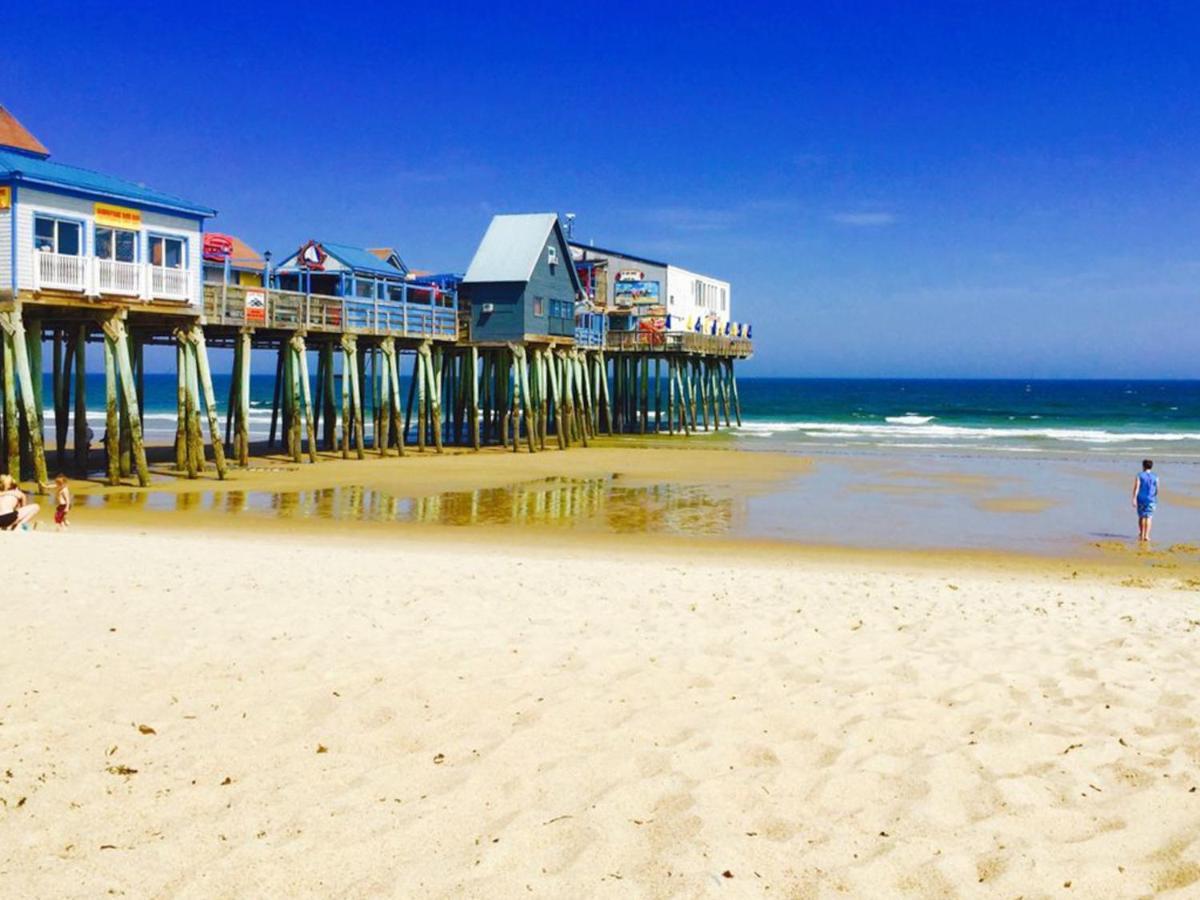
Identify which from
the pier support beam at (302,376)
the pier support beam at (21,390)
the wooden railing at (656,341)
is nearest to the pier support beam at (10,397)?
the pier support beam at (21,390)

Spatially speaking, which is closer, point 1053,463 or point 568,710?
point 568,710

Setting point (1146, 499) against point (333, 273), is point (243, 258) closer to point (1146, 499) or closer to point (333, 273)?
point (333, 273)

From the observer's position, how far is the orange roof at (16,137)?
28.2m

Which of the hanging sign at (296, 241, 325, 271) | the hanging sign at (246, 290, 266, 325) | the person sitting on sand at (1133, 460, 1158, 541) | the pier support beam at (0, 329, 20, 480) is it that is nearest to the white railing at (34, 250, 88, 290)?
the pier support beam at (0, 329, 20, 480)

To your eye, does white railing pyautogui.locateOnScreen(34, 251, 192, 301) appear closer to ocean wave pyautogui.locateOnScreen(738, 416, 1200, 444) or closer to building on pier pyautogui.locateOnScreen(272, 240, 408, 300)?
building on pier pyautogui.locateOnScreen(272, 240, 408, 300)

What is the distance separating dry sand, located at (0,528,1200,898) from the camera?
14.5 ft

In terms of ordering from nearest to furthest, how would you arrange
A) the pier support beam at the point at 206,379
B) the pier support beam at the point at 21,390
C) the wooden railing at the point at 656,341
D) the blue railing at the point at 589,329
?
the pier support beam at the point at 21,390, the pier support beam at the point at 206,379, the blue railing at the point at 589,329, the wooden railing at the point at 656,341

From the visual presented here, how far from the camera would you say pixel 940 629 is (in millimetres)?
8656

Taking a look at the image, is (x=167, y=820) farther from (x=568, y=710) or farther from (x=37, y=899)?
(x=568, y=710)

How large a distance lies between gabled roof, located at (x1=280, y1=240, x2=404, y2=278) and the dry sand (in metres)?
25.9

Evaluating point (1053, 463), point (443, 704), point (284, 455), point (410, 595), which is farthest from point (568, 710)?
point (1053, 463)

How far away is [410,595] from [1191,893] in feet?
21.8

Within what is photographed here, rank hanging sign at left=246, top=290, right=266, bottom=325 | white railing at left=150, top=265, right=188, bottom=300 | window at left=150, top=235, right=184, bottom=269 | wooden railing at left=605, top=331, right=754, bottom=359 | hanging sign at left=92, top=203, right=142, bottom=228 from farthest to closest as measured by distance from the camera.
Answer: wooden railing at left=605, top=331, right=754, bottom=359, hanging sign at left=246, top=290, right=266, bottom=325, window at left=150, top=235, right=184, bottom=269, white railing at left=150, top=265, right=188, bottom=300, hanging sign at left=92, top=203, right=142, bottom=228

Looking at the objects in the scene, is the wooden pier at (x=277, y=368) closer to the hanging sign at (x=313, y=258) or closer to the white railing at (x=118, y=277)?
the white railing at (x=118, y=277)
